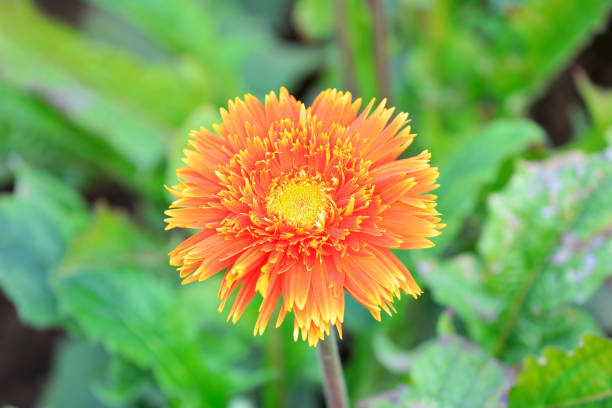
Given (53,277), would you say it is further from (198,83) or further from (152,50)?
(152,50)

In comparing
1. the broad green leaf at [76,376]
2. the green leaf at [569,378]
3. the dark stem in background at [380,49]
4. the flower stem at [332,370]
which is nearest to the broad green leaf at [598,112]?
the dark stem in background at [380,49]

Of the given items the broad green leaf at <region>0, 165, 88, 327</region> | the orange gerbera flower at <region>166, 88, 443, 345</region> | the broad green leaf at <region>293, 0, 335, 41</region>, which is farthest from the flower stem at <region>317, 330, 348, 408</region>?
the broad green leaf at <region>293, 0, 335, 41</region>

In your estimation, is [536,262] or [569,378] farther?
[536,262]

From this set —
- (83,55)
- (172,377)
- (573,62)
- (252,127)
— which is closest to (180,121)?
(83,55)

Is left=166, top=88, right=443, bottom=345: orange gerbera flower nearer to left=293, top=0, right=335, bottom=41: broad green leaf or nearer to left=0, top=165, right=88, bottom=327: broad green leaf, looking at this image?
left=0, top=165, right=88, bottom=327: broad green leaf

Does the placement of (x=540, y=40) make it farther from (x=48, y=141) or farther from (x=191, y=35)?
(x=48, y=141)

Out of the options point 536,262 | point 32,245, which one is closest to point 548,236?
point 536,262
